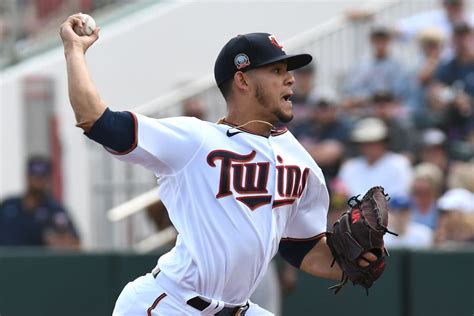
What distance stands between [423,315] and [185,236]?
14.9 feet

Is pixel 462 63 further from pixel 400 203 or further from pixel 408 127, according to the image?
pixel 400 203

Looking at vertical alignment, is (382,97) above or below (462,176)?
above

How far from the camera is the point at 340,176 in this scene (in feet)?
32.5

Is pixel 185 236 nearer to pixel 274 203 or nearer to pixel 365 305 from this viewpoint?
pixel 274 203

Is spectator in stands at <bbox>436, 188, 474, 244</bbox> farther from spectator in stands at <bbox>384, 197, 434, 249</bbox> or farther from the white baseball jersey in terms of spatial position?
the white baseball jersey

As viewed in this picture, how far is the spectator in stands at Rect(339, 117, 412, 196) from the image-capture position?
9.58m

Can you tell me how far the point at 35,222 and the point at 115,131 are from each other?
5.77 metres

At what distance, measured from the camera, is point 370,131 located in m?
9.74

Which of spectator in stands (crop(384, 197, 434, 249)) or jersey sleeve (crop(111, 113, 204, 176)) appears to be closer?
jersey sleeve (crop(111, 113, 204, 176))

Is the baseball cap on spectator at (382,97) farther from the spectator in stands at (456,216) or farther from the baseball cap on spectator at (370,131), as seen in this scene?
the spectator in stands at (456,216)

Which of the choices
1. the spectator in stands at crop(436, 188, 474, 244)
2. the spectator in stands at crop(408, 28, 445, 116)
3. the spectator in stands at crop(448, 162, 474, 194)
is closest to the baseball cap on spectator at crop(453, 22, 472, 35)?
the spectator in stands at crop(408, 28, 445, 116)

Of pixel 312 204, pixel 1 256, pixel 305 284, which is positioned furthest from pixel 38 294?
pixel 312 204

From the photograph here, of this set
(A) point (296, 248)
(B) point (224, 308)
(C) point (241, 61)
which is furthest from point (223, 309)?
(C) point (241, 61)

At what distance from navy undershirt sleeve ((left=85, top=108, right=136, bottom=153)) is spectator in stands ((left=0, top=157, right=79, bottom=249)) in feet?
18.1
